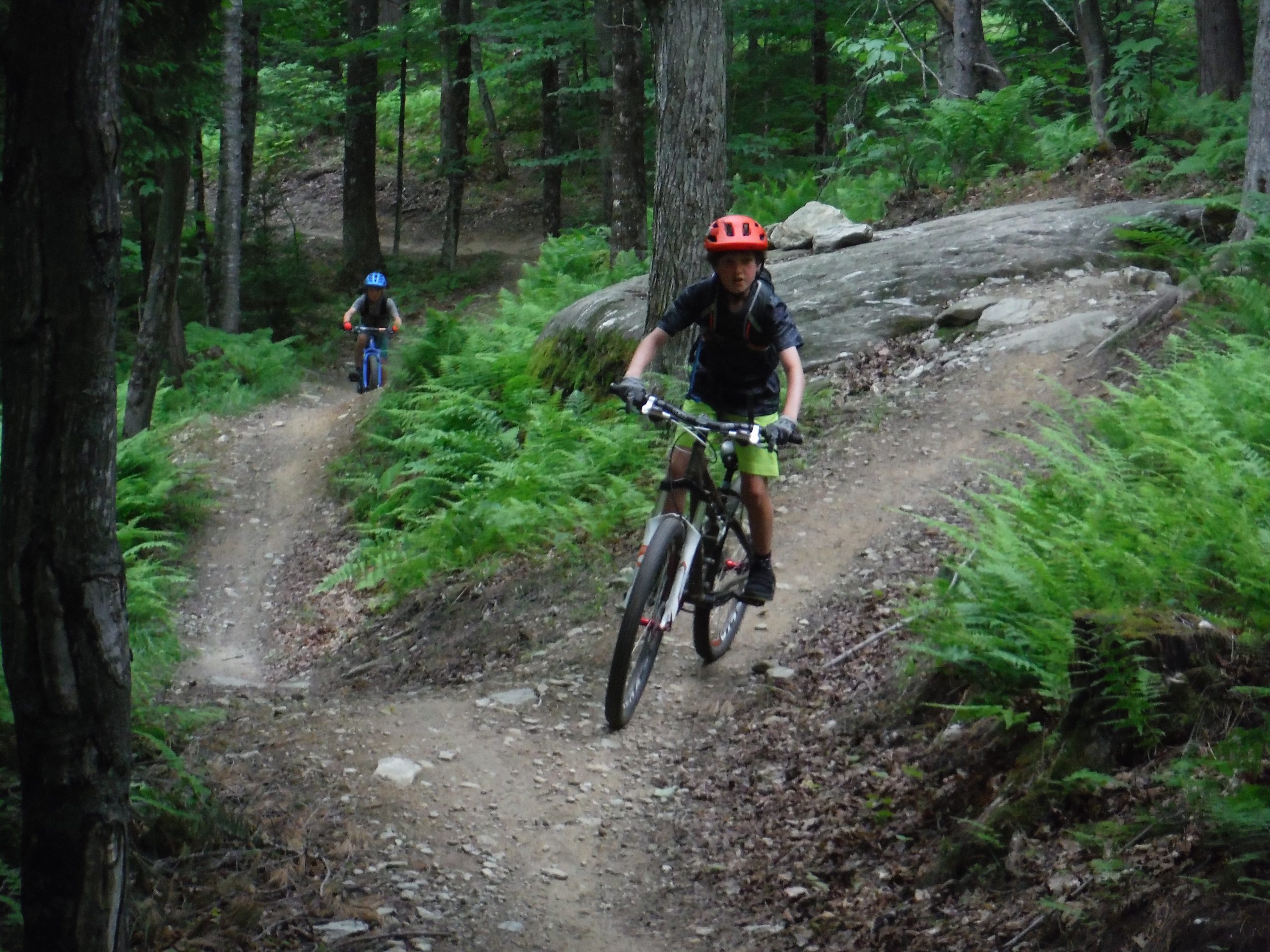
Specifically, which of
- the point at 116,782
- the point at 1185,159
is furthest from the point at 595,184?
the point at 116,782

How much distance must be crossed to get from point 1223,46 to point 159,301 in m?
13.8

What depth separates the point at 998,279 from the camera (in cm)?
1128

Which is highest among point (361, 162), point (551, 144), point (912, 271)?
point (551, 144)

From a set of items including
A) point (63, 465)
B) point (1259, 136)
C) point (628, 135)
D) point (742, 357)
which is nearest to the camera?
point (63, 465)

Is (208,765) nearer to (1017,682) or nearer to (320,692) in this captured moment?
(320,692)

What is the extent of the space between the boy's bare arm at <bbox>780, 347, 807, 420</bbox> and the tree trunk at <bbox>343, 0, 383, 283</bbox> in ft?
69.3

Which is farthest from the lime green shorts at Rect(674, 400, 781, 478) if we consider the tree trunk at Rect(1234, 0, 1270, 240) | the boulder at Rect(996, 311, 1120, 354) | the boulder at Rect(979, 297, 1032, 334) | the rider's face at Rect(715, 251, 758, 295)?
the boulder at Rect(979, 297, 1032, 334)

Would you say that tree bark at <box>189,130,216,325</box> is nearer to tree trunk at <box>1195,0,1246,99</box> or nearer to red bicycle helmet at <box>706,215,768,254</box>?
tree trunk at <box>1195,0,1246,99</box>

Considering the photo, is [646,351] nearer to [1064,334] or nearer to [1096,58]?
[1064,334]

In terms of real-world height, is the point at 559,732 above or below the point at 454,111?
below

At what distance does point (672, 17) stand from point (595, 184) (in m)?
22.9

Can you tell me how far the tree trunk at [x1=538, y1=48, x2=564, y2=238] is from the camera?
24.4 metres

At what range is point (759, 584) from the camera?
6.09 metres

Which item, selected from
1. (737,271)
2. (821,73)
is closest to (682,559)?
(737,271)
